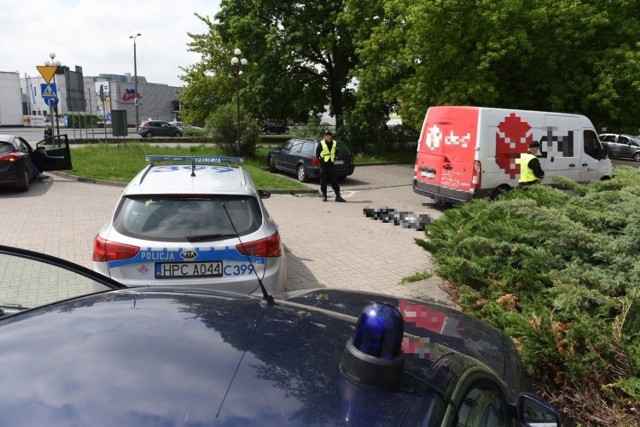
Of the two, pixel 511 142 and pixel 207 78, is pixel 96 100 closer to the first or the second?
pixel 207 78

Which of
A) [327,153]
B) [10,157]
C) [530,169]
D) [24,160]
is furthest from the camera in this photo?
[327,153]

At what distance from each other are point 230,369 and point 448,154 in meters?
10.9

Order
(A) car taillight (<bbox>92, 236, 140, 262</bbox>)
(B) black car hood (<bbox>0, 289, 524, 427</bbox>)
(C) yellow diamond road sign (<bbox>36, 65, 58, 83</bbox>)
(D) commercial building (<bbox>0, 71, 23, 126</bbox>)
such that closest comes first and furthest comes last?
(B) black car hood (<bbox>0, 289, 524, 427</bbox>) → (A) car taillight (<bbox>92, 236, 140, 262</bbox>) → (C) yellow diamond road sign (<bbox>36, 65, 58, 83</bbox>) → (D) commercial building (<bbox>0, 71, 23, 126</bbox>)

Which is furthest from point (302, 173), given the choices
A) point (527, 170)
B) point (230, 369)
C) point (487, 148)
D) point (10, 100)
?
point (10, 100)

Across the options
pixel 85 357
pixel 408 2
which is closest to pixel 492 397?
pixel 85 357

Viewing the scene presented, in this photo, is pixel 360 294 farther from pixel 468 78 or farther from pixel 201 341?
pixel 468 78

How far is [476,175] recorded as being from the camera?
11062 mm

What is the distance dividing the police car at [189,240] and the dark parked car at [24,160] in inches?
392

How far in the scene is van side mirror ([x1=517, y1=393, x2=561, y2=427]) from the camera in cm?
190

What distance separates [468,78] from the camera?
1752cm

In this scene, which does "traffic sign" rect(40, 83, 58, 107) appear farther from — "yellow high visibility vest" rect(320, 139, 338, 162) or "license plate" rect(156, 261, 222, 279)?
"license plate" rect(156, 261, 222, 279)

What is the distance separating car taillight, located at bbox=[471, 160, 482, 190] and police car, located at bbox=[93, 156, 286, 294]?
295 inches

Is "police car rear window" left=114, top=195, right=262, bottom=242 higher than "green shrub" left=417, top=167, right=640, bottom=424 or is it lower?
higher

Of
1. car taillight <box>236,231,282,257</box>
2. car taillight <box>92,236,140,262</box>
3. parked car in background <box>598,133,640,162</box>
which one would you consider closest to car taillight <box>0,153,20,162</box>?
car taillight <box>92,236,140,262</box>
